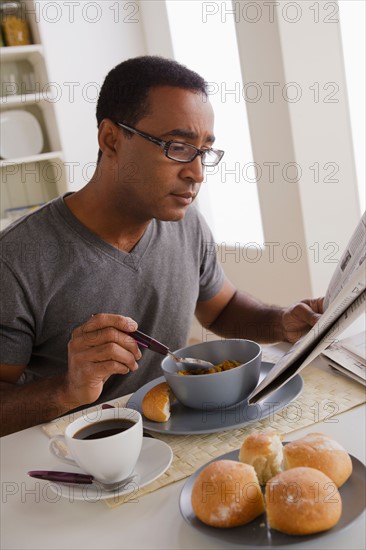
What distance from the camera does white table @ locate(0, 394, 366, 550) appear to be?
0.68 meters

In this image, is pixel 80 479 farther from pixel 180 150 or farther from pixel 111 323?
pixel 180 150

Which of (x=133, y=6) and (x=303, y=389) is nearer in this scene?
(x=303, y=389)

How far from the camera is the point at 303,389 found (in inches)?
40.2

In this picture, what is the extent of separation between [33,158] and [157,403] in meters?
2.61

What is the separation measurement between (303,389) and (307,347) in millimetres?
229

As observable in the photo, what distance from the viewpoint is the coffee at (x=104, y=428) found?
2.68ft

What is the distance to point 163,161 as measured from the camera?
132 cm

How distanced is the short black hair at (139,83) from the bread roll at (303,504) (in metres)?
0.90

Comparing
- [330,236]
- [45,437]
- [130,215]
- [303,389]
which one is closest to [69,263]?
[130,215]

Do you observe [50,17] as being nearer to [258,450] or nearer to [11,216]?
[11,216]

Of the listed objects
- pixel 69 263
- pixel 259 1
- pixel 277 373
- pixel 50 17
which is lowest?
pixel 277 373

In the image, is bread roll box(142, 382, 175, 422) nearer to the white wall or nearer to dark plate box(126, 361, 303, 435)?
dark plate box(126, 361, 303, 435)

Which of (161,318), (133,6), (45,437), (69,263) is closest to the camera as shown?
(45,437)

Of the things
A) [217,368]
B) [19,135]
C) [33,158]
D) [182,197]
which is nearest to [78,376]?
[217,368]
